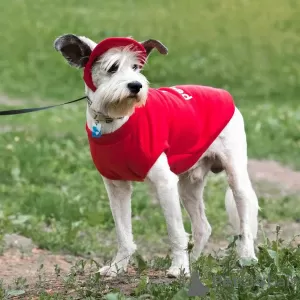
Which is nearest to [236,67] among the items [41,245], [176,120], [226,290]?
[41,245]

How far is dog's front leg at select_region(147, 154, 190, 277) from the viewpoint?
19.2ft

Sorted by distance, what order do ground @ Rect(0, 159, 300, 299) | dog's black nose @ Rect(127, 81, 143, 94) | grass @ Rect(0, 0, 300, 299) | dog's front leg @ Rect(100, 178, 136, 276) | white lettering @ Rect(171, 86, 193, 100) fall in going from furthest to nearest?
grass @ Rect(0, 0, 300, 299) < white lettering @ Rect(171, 86, 193, 100) < dog's front leg @ Rect(100, 178, 136, 276) < ground @ Rect(0, 159, 300, 299) < dog's black nose @ Rect(127, 81, 143, 94)

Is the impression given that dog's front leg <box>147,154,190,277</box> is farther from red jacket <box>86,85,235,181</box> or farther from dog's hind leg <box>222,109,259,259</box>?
dog's hind leg <box>222,109,259,259</box>

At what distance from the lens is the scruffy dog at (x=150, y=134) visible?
569cm

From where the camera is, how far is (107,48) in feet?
18.7

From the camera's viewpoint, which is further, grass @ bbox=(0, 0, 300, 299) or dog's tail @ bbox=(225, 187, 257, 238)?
grass @ bbox=(0, 0, 300, 299)

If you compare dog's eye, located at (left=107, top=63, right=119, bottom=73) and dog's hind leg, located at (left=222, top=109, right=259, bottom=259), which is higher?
dog's eye, located at (left=107, top=63, right=119, bottom=73)

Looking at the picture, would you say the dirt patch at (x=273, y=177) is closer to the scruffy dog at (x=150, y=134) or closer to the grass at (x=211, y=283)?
the scruffy dog at (x=150, y=134)

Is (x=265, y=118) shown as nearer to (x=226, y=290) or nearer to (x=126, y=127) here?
(x=126, y=127)

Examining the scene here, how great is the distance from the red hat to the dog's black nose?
1.09 feet

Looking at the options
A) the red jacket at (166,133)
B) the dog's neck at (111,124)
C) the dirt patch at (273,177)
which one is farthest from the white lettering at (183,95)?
the dirt patch at (273,177)

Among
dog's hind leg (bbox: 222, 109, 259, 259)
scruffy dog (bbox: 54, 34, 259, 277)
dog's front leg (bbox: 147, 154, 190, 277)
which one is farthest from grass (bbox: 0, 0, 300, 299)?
dog's hind leg (bbox: 222, 109, 259, 259)

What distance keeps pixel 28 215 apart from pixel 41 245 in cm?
113

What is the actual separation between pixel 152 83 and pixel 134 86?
13.0 meters
